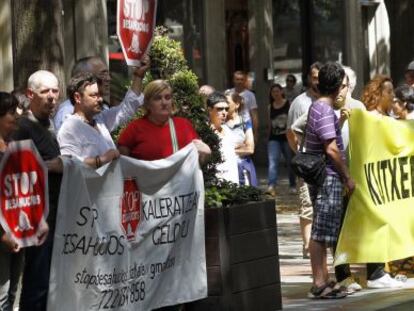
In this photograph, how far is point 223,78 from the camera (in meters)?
30.2

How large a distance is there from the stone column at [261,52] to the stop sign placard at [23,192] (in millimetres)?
22176

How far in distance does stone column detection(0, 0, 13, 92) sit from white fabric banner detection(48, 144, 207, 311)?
8.86 m

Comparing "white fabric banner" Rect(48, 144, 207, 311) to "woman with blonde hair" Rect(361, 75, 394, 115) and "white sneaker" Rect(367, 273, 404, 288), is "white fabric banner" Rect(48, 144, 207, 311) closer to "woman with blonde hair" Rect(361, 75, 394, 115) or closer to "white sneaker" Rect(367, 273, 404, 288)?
"white sneaker" Rect(367, 273, 404, 288)

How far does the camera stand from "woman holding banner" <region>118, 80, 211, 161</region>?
10.7 m

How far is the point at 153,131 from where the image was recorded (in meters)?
10.8

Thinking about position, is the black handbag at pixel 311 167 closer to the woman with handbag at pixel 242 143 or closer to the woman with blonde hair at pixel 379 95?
the woman with blonde hair at pixel 379 95

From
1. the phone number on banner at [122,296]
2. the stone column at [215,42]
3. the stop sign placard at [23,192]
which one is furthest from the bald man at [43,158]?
the stone column at [215,42]

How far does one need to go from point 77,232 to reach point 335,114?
343 centimetres

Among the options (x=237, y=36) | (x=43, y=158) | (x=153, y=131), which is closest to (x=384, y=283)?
(x=153, y=131)

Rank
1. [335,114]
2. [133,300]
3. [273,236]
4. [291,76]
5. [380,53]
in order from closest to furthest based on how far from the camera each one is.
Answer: [133,300] → [273,236] → [335,114] → [291,76] → [380,53]

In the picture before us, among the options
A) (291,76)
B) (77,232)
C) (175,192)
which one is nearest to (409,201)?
(175,192)

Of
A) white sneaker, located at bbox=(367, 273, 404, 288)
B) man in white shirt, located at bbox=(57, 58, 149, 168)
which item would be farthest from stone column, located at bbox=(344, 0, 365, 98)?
man in white shirt, located at bbox=(57, 58, 149, 168)

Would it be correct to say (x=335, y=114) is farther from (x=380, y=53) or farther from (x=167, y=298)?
(x=380, y=53)

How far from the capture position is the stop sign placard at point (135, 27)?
1039 cm
